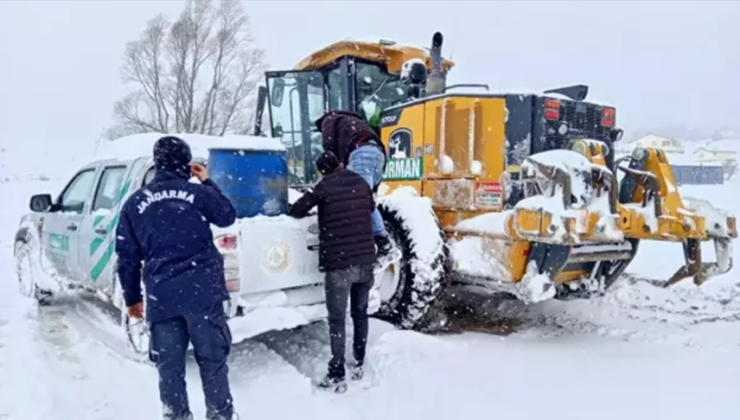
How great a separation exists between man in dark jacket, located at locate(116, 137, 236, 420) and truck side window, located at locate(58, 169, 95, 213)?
3127 mm

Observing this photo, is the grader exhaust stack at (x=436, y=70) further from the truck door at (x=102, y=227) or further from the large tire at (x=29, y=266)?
the large tire at (x=29, y=266)

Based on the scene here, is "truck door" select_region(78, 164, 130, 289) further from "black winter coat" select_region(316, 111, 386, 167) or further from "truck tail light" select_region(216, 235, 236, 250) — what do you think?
"black winter coat" select_region(316, 111, 386, 167)

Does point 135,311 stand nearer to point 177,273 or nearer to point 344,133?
point 177,273

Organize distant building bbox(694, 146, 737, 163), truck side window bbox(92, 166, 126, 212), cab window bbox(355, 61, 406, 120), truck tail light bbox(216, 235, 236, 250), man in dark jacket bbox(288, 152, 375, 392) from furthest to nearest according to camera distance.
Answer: distant building bbox(694, 146, 737, 163) < cab window bbox(355, 61, 406, 120) < truck side window bbox(92, 166, 126, 212) < man in dark jacket bbox(288, 152, 375, 392) < truck tail light bbox(216, 235, 236, 250)

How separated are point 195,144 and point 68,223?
2.24 meters

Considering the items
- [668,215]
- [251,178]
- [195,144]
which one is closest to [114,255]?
[195,144]

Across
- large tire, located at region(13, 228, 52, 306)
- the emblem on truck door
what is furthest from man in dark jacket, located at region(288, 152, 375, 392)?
large tire, located at region(13, 228, 52, 306)

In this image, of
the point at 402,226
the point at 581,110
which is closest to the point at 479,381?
the point at 402,226

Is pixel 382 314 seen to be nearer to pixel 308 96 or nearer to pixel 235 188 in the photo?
pixel 235 188

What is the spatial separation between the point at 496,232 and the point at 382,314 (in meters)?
1.33

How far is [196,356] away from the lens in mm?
3156

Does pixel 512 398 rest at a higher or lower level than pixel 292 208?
lower

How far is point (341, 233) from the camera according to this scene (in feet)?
13.8

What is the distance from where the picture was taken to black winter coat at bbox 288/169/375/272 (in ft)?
13.8
